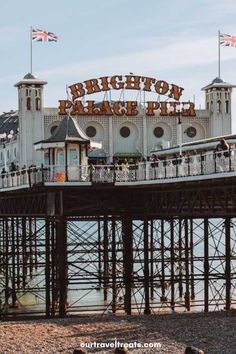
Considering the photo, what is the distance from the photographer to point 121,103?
57969mm

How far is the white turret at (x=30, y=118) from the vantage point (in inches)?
2201

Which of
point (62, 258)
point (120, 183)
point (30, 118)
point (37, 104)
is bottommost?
point (62, 258)

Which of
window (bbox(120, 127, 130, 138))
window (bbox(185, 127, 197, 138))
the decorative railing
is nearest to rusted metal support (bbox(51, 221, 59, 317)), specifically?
the decorative railing

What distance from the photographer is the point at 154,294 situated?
55.2m

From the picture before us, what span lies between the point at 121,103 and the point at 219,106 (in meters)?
6.82

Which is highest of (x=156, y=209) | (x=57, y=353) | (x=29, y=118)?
(x=29, y=118)

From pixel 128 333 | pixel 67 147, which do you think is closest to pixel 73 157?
pixel 67 147

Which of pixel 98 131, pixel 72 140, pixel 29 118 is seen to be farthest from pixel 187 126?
pixel 72 140

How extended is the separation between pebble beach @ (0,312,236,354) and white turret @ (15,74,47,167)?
69.4ft

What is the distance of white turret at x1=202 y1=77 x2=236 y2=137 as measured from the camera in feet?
193

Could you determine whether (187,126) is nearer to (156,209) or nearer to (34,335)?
(156,209)

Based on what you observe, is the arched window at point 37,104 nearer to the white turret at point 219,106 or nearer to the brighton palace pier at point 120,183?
the brighton palace pier at point 120,183

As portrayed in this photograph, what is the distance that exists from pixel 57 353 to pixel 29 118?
29211mm

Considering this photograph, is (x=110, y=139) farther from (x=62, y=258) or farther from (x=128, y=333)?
(x=128, y=333)
